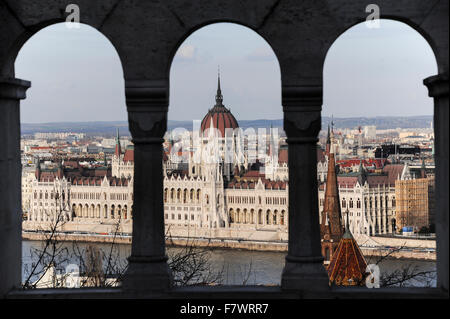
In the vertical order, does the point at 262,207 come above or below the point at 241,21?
below

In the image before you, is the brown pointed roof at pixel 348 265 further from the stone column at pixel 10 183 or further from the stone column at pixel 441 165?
the stone column at pixel 10 183

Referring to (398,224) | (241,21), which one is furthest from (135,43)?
(398,224)

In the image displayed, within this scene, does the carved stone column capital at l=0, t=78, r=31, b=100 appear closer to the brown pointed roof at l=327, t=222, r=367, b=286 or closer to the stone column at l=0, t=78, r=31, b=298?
the stone column at l=0, t=78, r=31, b=298

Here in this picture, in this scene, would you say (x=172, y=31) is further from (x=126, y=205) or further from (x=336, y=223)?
(x=126, y=205)

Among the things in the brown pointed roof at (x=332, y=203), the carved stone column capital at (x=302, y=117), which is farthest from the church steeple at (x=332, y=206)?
the carved stone column capital at (x=302, y=117)

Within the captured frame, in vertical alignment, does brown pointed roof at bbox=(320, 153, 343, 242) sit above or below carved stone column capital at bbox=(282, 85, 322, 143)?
below
